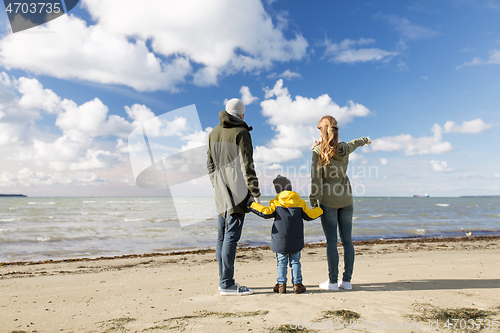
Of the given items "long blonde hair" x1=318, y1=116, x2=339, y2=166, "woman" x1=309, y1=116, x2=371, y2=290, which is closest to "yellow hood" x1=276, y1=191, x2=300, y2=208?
"woman" x1=309, y1=116, x2=371, y2=290

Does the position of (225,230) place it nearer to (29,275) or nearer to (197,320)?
(197,320)

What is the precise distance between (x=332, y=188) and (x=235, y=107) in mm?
1540

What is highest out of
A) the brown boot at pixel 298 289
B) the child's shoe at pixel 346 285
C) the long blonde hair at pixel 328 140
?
the long blonde hair at pixel 328 140

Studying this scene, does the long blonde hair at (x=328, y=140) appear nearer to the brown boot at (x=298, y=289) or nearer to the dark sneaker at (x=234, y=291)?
the brown boot at (x=298, y=289)

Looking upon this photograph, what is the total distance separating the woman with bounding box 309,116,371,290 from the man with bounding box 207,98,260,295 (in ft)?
2.75

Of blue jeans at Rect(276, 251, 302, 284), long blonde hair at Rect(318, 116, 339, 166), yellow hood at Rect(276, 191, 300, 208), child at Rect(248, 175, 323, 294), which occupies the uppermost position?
long blonde hair at Rect(318, 116, 339, 166)

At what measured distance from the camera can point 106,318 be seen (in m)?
2.83

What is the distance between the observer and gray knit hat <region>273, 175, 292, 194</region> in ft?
11.5

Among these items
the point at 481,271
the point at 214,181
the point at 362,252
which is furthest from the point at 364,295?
the point at 362,252

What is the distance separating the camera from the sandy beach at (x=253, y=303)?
8.43ft

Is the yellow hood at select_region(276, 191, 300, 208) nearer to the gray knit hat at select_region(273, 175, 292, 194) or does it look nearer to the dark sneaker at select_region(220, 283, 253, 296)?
the gray knit hat at select_region(273, 175, 292, 194)

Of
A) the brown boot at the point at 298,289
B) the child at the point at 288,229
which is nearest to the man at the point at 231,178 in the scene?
the child at the point at 288,229

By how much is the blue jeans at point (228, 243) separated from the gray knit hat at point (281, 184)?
0.55 meters

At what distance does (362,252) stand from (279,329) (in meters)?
6.22
